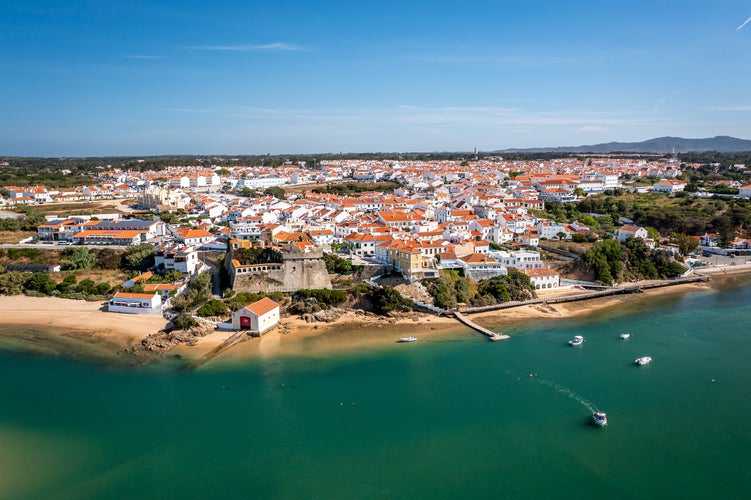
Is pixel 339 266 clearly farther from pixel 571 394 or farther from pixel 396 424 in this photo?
pixel 571 394

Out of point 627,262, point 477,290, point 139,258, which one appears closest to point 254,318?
point 139,258

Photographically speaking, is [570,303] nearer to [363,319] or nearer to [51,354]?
[363,319]

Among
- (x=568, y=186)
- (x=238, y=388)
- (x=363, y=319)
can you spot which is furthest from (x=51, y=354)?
(x=568, y=186)

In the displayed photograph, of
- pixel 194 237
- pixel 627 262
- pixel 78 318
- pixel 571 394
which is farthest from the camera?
pixel 194 237

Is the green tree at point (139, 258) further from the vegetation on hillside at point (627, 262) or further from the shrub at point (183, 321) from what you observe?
the vegetation on hillside at point (627, 262)

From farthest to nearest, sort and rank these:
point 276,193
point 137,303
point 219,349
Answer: point 276,193 → point 137,303 → point 219,349

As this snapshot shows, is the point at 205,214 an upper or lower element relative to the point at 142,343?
upper
